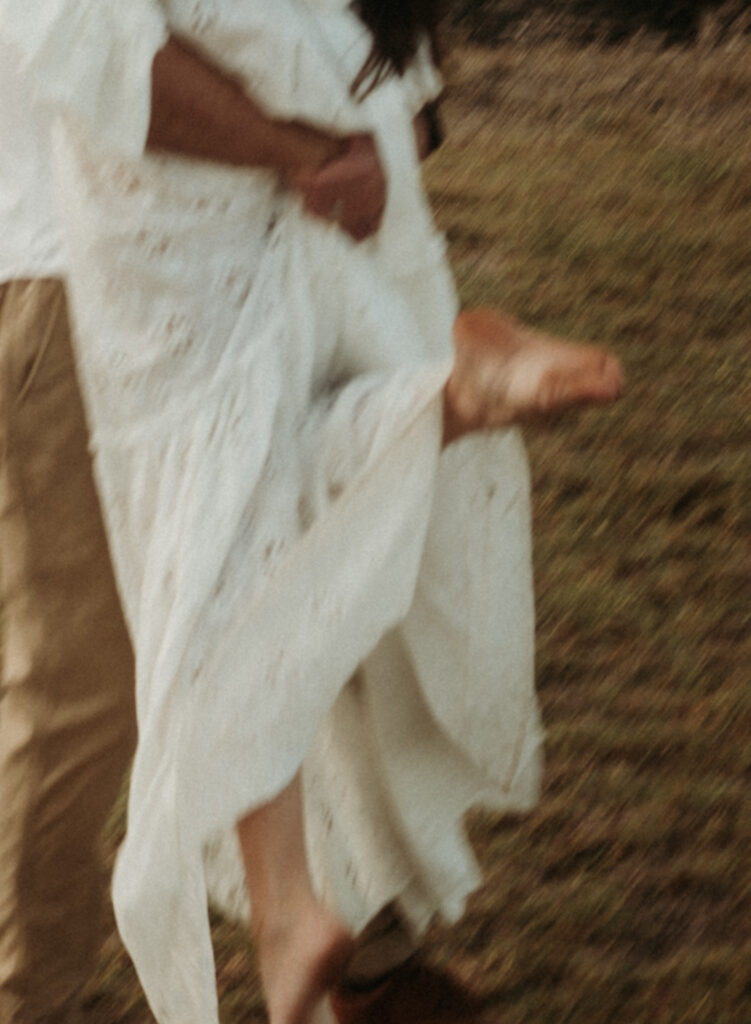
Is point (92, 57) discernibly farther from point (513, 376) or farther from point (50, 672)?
point (50, 672)

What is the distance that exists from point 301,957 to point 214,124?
2.34 ft

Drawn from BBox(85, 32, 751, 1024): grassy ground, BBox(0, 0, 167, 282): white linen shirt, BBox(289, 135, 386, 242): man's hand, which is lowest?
BBox(85, 32, 751, 1024): grassy ground

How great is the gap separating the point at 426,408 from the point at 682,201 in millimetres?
2929

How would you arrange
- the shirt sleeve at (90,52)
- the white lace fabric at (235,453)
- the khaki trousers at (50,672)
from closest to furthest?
the shirt sleeve at (90,52) → the white lace fabric at (235,453) → the khaki trousers at (50,672)

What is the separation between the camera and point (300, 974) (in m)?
1.28

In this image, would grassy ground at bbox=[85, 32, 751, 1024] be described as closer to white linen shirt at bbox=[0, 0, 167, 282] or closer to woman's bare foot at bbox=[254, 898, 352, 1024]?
woman's bare foot at bbox=[254, 898, 352, 1024]

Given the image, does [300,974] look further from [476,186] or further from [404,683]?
[476,186]

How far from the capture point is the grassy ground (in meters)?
1.84

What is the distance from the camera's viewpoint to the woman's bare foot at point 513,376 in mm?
1150

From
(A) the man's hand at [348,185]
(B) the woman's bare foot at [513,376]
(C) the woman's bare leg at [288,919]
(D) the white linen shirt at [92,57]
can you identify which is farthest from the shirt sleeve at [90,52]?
(C) the woman's bare leg at [288,919]

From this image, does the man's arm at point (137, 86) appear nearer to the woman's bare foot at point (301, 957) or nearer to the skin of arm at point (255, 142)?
the skin of arm at point (255, 142)

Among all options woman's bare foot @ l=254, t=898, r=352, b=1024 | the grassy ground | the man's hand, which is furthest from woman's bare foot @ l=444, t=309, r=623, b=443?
the grassy ground

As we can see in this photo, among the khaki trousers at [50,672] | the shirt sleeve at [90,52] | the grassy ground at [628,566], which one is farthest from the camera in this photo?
the grassy ground at [628,566]

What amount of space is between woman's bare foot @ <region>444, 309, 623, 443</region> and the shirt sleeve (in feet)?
1.07
